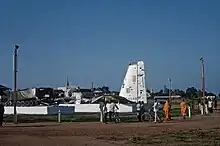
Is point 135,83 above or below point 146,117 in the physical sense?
above

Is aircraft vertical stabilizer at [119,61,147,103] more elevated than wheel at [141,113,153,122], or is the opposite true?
aircraft vertical stabilizer at [119,61,147,103]

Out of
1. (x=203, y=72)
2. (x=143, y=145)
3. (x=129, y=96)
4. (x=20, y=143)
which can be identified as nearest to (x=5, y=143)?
(x=20, y=143)

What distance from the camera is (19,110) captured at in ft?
185

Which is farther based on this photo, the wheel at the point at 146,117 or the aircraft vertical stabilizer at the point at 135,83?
the aircraft vertical stabilizer at the point at 135,83

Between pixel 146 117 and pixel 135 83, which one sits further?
pixel 135 83

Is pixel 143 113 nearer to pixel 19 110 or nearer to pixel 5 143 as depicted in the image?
pixel 5 143

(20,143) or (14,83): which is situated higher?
(14,83)

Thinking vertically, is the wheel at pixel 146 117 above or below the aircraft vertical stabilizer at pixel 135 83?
below

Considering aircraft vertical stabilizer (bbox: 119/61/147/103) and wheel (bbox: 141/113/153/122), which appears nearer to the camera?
wheel (bbox: 141/113/153/122)

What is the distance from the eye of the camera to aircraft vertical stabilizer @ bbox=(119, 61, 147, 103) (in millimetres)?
54406

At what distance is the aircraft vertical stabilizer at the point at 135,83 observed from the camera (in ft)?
178

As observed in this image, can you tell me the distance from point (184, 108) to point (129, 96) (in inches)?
762

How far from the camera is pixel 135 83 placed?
2175 inches

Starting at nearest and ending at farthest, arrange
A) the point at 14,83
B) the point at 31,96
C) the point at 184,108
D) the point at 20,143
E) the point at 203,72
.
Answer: the point at 20,143 < the point at 14,83 < the point at 184,108 < the point at 203,72 < the point at 31,96
